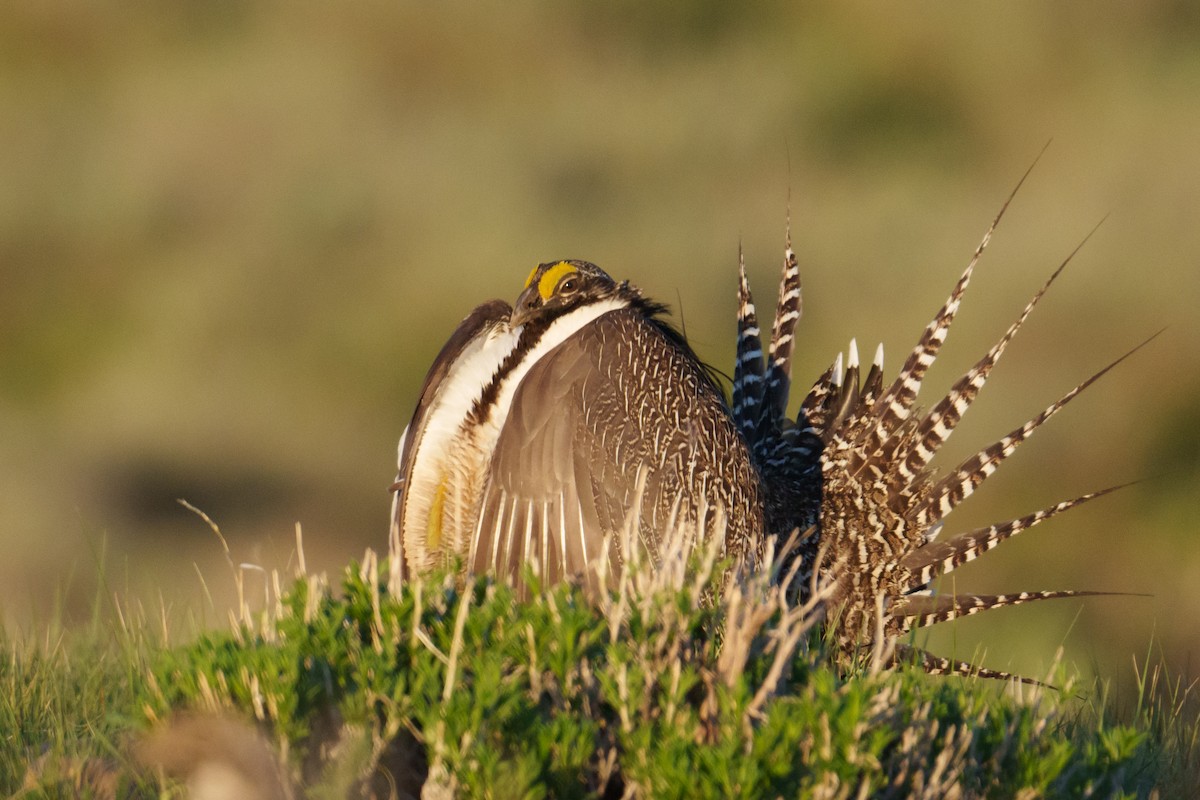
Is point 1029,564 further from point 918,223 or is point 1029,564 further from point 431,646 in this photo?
point 431,646

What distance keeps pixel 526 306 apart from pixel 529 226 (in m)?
7.66

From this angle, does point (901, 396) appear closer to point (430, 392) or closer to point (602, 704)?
point (430, 392)

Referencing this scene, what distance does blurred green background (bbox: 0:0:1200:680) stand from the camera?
947cm

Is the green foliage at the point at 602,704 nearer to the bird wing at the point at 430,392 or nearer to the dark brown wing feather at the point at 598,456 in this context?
the dark brown wing feather at the point at 598,456

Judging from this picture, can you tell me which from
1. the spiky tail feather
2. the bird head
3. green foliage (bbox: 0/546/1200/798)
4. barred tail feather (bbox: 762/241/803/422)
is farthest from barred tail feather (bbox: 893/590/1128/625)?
green foliage (bbox: 0/546/1200/798)

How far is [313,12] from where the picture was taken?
14.1 metres

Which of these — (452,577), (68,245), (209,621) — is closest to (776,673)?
(452,577)

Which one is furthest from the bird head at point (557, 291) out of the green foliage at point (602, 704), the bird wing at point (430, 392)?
the green foliage at point (602, 704)

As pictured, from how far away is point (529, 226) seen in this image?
36.4 feet

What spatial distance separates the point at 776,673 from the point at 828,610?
198 cm

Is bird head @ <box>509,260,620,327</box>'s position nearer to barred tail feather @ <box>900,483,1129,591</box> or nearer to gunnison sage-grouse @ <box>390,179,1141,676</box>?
gunnison sage-grouse @ <box>390,179,1141,676</box>

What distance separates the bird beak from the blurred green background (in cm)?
355

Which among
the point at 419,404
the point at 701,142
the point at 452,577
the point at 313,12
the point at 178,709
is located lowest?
the point at 178,709

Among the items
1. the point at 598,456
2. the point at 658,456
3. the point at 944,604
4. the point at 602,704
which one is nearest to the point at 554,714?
the point at 602,704
